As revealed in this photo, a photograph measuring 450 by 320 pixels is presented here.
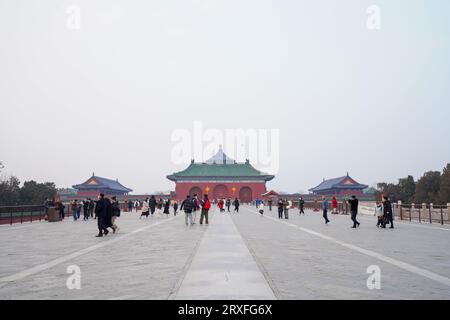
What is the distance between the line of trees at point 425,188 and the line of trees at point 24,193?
5000cm

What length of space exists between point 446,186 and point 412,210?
26630mm

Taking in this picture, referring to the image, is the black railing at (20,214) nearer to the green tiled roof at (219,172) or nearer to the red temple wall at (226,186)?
the red temple wall at (226,186)

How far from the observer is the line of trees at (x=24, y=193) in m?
41.9

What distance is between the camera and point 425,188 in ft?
172

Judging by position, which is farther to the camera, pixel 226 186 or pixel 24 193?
pixel 226 186

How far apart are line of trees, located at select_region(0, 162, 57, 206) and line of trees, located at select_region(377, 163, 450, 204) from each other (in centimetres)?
5000

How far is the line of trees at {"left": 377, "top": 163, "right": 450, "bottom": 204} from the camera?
1760 inches

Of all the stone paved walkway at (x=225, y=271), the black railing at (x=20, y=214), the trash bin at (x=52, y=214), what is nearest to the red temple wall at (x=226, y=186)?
the black railing at (x=20, y=214)

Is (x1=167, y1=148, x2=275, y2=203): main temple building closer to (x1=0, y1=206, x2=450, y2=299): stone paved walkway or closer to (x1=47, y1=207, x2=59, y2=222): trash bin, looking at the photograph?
(x1=47, y1=207, x2=59, y2=222): trash bin

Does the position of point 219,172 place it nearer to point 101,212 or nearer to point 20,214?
point 20,214

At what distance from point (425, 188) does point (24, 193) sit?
54.8 m

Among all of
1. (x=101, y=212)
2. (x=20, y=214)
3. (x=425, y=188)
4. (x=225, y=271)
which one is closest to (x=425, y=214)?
(x=101, y=212)

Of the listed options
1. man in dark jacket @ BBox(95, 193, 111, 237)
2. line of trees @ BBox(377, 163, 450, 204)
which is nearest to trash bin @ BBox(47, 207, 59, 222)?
man in dark jacket @ BBox(95, 193, 111, 237)
